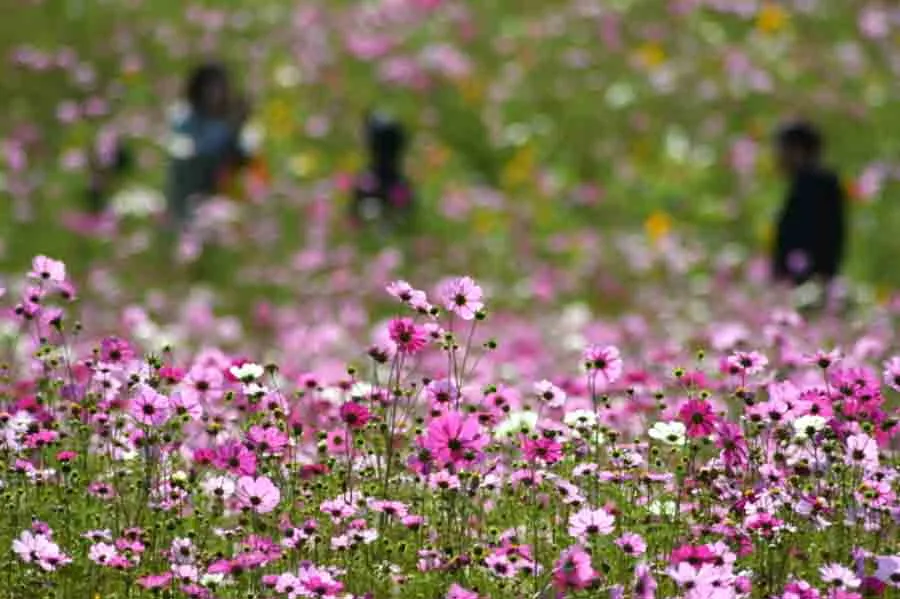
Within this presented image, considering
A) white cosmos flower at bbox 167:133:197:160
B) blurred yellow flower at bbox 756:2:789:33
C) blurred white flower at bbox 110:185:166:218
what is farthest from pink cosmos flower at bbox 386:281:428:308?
blurred yellow flower at bbox 756:2:789:33

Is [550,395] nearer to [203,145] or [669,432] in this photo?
[669,432]

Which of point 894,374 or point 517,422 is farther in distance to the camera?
point 517,422

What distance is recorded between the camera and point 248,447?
3.59 m

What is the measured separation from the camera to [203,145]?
12.6 m

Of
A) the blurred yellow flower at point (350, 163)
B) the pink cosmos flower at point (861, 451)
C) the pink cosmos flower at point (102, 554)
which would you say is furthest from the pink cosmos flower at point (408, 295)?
the blurred yellow flower at point (350, 163)

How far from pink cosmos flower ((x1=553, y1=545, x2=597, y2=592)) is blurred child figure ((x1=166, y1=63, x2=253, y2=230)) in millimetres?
9439

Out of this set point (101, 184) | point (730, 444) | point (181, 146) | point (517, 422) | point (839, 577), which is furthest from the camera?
point (101, 184)

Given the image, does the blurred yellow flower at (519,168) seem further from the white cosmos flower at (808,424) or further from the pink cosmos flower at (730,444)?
the white cosmos flower at (808,424)

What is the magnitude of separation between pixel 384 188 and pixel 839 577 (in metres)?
10.6

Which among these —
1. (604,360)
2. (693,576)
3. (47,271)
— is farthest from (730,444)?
(47,271)

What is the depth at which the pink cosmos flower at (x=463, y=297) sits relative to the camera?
3.69 m

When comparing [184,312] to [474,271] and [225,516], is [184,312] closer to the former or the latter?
[474,271]

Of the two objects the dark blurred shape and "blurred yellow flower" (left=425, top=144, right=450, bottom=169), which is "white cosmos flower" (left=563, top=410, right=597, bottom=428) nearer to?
the dark blurred shape

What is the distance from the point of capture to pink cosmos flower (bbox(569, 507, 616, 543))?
3367 millimetres
